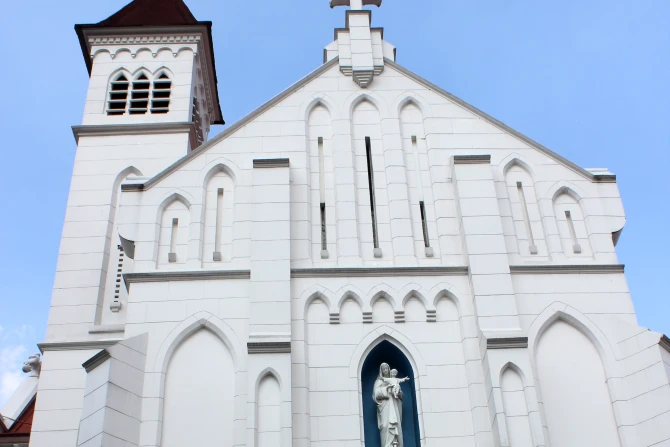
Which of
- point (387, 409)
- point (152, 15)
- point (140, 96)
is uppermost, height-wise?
point (152, 15)

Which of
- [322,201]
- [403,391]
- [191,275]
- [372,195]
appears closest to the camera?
[403,391]

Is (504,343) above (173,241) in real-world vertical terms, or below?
below

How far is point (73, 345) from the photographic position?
54.7ft

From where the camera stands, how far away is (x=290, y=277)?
1416 cm

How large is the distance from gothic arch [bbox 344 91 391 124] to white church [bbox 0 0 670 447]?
63mm

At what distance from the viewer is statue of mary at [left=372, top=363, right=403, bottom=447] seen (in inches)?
500

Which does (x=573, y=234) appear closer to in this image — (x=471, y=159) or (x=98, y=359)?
(x=471, y=159)

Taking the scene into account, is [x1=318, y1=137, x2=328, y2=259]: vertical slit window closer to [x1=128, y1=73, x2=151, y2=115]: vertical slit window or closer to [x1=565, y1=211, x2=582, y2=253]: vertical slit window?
[x1=565, y1=211, x2=582, y2=253]: vertical slit window

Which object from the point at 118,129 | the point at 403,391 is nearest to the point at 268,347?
the point at 403,391

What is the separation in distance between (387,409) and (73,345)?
23.2 ft

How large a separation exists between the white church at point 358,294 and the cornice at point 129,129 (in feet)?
10.9

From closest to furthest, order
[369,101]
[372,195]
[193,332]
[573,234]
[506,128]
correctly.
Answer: [193,332], [573,234], [372,195], [506,128], [369,101]

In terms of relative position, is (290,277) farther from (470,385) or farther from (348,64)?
(348,64)

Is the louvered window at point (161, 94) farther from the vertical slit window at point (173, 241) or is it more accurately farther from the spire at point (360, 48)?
the vertical slit window at point (173, 241)
